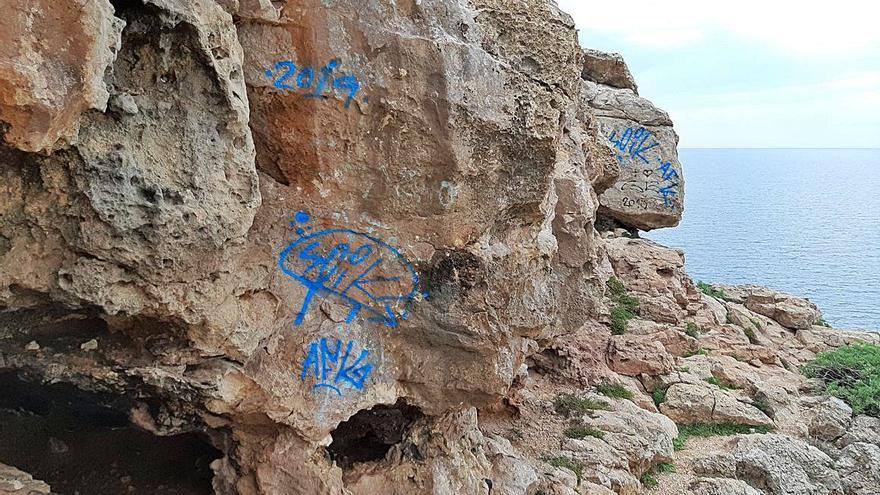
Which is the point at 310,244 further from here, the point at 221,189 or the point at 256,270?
the point at 221,189

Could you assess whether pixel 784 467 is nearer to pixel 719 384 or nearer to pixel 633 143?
pixel 719 384

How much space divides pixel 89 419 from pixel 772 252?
4135cm

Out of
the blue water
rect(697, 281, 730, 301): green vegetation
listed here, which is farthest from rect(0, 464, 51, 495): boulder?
the blue water

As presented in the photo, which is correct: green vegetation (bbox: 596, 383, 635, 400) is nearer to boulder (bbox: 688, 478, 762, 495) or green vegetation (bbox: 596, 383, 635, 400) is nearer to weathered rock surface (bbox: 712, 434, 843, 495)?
weathered rock surface (bbox: 712, 434, 843, 495)

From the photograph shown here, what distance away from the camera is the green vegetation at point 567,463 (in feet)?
28.5

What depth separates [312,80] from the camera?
16.6 feet

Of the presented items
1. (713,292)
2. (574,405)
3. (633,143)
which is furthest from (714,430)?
(713,292)

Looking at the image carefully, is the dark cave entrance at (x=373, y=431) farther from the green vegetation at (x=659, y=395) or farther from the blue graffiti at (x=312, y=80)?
the green vegetation at (x=659, y=395)

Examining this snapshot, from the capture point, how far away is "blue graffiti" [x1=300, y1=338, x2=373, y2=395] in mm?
5383

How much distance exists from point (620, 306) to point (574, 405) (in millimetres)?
4197

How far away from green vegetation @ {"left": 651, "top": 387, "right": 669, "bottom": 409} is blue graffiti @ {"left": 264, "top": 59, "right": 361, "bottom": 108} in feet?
29.1

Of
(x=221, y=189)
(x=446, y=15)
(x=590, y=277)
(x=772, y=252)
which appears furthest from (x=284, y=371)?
(x=772, y=252)

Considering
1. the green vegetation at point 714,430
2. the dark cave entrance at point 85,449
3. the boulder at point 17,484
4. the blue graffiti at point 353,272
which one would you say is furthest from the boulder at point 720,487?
the boulder at point 17,484

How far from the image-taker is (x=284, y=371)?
5297 mm
